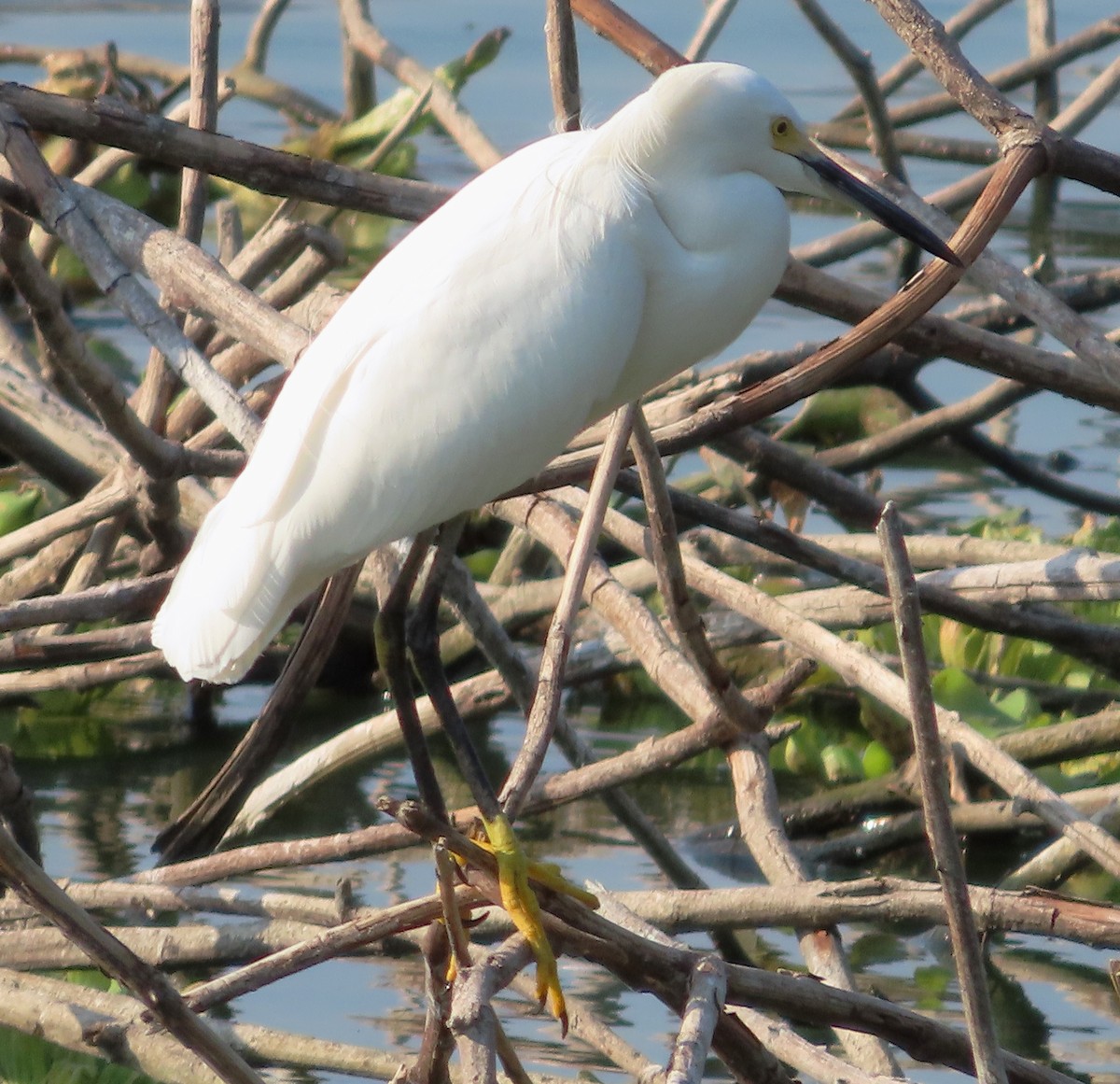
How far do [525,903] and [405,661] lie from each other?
3.07ft

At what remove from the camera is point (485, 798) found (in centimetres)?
250

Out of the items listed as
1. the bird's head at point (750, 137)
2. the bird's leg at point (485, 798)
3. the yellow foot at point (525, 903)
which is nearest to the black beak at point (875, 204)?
the bird's head at point (750, 137)

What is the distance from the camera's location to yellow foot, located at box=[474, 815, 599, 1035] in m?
2.07

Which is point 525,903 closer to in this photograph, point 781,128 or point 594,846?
point 781,128

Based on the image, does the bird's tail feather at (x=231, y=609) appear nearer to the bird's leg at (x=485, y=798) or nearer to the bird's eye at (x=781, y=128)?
the bird's leg at (x=485, y=798)

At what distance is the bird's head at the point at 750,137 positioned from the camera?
2395 mm

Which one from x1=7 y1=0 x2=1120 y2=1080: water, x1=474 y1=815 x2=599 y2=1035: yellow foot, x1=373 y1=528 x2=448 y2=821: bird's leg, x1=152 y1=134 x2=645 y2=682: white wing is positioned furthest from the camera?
x1=7 y1=0 x2=1120 y2=1080: water

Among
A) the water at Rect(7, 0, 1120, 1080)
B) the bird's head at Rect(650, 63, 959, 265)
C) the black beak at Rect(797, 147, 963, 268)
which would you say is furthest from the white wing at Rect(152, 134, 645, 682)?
the water at Rect(7, 0, 1120, 1080)

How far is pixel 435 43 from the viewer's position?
8594 millimetres

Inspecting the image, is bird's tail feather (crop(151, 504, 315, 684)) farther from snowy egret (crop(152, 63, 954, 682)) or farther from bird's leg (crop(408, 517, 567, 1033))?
bird's leg (crop(408, 517, 567, 1033))

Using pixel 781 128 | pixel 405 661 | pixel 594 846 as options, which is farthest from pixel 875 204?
pixel 594 846

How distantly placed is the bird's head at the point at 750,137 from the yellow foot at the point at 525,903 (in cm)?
89

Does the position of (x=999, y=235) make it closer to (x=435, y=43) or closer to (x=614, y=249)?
(x=435, y=43)

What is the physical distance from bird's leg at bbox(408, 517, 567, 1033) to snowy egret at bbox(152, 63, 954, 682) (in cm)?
37
